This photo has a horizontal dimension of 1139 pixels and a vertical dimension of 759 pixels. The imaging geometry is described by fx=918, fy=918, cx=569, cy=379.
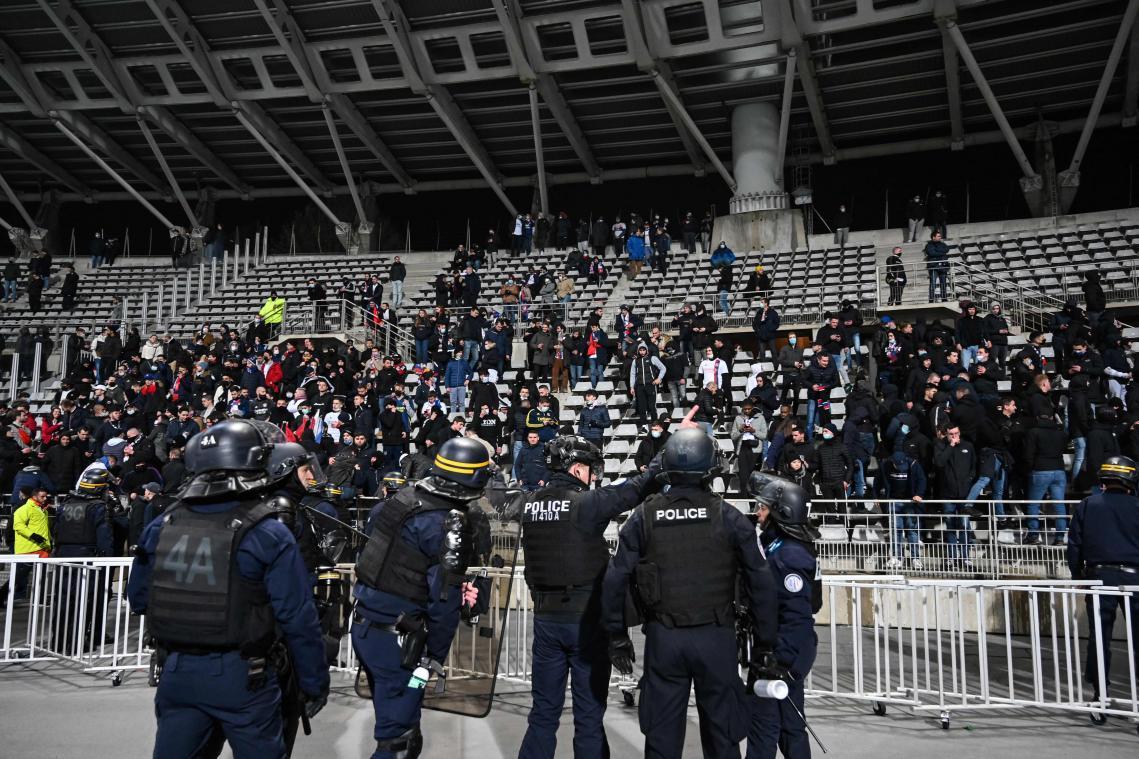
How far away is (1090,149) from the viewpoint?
84.6 feet

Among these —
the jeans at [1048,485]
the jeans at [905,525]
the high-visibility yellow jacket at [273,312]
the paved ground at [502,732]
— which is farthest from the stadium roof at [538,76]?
the paved ground at [502,732]

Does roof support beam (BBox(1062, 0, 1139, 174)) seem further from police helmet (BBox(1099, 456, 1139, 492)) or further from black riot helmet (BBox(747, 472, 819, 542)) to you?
black riot helmet (BBox(747, 472, 819, 542))

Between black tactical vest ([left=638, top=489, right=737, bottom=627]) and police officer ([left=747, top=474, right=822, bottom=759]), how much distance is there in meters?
0.45

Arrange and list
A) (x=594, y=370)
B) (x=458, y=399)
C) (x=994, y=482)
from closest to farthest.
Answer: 1. (x=994, y=482)
2. (x=458, y=399)
3. (x=594, y=370)

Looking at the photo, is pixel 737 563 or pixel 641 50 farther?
pixel 641 50

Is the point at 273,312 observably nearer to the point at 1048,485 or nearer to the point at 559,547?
the point at 1048,485

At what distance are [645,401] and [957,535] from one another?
20.2 ft

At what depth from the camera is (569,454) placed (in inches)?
209

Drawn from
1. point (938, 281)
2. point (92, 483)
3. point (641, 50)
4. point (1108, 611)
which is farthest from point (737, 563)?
point (641, 50)

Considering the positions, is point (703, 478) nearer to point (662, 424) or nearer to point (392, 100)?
point (662, 424)

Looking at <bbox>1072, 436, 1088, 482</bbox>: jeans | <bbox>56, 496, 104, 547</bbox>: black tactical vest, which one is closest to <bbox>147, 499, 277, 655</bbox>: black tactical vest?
<bbox>56, 496, 104, 547</bbox>: black tactical vest

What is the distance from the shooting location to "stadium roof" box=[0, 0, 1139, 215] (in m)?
22.7

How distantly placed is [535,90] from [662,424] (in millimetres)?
14506

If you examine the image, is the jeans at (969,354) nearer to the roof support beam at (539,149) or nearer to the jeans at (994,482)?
the jeans at (994,482)
